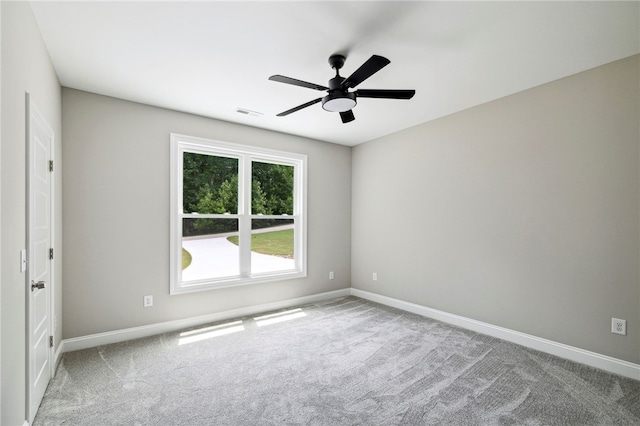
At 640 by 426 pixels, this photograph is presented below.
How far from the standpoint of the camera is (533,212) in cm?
312

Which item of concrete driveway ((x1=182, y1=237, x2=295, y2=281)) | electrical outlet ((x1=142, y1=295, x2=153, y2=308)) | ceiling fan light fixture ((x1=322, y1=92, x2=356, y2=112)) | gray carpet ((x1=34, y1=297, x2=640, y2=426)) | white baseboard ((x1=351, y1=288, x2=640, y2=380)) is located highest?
ceiling fan light fixture ((x1=322, y1=92, x2=356, y2=112))

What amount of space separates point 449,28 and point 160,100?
2.99m

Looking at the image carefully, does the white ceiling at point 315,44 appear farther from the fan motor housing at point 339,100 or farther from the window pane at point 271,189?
the window pane at point 271,189

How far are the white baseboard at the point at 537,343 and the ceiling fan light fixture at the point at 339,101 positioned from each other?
9.52ft

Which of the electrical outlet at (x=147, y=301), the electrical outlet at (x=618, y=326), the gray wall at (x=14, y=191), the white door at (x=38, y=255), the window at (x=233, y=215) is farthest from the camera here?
the window at (x=233, y=215)

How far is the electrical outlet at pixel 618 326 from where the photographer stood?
8.38 feet

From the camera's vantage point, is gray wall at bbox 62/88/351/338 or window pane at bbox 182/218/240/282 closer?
gray wall at bbox 62/88/351/338

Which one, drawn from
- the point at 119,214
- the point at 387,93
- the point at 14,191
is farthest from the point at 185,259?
the point at 387,93

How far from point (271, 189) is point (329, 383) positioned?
2912mm

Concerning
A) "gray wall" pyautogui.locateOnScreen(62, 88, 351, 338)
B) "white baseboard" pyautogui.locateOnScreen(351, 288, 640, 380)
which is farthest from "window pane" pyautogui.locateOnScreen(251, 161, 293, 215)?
"white baseboard" pyautogui.locateOnScreen(351, 288, 640, 380)

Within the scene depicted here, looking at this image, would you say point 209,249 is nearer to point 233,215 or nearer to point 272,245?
point 233,215

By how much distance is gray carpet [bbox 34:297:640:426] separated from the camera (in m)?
2.05

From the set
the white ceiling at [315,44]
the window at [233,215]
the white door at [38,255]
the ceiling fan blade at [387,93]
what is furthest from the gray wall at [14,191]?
the ceiling fan blade at [387,93]

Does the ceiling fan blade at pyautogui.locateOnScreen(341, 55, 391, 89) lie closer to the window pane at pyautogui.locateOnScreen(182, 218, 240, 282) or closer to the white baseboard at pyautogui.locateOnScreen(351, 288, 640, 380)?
the window pane at pyautogui.locateOnScreen(182, 218, 240, 282)
